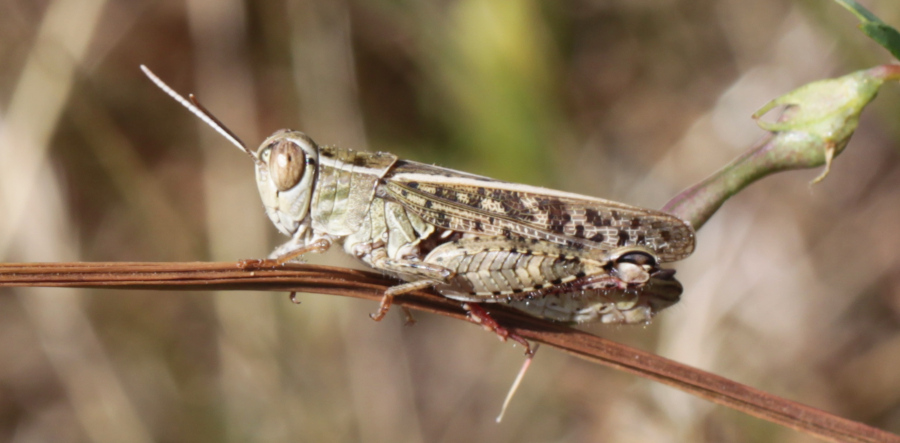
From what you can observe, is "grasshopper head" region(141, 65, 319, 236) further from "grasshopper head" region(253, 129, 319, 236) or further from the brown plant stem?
the brown plant stem

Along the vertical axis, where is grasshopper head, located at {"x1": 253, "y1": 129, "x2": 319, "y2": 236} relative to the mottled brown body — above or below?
above

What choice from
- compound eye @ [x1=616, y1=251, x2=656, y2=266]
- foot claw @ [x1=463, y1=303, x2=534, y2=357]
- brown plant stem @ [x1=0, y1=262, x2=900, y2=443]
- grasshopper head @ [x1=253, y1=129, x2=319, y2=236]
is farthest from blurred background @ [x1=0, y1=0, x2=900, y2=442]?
brown plant stem @ [x1=0, y1=262, x2=900, y2=443]

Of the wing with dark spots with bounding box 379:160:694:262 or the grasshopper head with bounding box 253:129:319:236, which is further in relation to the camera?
the grasshopper head with bounding box 253:129:319:236

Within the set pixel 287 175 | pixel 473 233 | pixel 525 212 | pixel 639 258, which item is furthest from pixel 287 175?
pixel 639 258

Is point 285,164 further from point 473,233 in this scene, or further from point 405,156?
point 405,156

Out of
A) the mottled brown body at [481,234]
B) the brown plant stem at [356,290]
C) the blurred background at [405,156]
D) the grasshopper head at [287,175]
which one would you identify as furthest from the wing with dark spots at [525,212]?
the blurred background at [405,156]

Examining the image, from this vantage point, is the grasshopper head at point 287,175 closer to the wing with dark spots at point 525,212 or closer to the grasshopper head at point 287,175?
the grasshopper head at point 287,175

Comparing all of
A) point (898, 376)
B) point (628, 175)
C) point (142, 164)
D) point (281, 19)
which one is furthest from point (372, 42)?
point (898, 376)
